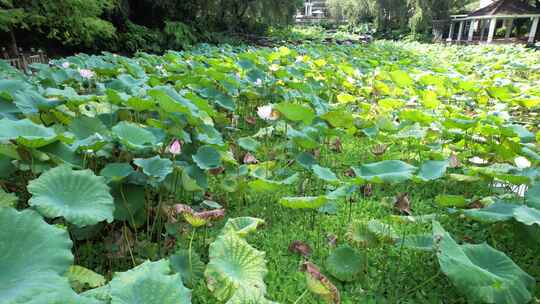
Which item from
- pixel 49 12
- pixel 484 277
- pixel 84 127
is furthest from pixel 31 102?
pixel 49 12

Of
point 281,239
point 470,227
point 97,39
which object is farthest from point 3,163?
point 97,39

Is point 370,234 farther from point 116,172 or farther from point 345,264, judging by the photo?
point 116,172

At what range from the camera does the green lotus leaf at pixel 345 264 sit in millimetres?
1486

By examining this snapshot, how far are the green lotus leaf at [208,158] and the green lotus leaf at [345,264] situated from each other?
0.61 metres

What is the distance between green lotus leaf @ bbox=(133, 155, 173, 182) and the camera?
1360mm

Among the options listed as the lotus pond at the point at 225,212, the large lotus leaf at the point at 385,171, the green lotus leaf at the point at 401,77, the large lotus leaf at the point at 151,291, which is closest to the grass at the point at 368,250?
the lotus pond at the point at 225,212

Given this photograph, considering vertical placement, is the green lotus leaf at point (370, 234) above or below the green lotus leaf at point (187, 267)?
above

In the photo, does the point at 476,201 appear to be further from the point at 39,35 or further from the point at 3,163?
the point at 39,35

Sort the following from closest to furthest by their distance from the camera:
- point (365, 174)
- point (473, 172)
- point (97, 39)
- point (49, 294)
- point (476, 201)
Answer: point (49, 294) < point (365, 174) < point (476, 201) < point (473, 172) < point (97, 39)

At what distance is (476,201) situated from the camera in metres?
1.77

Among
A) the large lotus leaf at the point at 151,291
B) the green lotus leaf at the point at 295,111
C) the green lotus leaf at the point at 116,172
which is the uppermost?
the green lotus leaf at the point at 295,111

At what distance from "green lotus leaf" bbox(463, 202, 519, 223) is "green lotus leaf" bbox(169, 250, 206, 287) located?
98 centimetres

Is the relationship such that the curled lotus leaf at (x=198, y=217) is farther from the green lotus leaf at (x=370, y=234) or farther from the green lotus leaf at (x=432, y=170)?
the green lotus leaf at (x=432, y=170)

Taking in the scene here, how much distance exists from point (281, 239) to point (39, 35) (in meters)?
10.1
